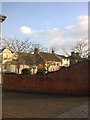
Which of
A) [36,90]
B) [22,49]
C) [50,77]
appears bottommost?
[36,90]

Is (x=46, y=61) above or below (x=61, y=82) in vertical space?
above

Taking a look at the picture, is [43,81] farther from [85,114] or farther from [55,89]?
[85,114]

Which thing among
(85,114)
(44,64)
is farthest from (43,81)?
(44,64)

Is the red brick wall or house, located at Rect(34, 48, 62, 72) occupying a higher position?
house, located at Rect(34, 48, 62, 72)

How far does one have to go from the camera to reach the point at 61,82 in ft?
62.2

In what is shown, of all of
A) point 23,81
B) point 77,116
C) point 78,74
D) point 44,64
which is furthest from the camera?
point 44,64

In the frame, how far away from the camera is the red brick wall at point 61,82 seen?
1828cm

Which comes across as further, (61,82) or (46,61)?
(46,61)

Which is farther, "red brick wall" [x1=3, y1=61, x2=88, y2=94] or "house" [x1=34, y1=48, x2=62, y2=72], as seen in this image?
"house" [x1=34, y1=48, x2=62, y2=72]

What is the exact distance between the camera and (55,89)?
19094 millimetres

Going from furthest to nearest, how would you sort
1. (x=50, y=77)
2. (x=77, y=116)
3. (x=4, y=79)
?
1. (x=4, y=79)
2. (x=50, y=77)
3. (x=77, y=116)

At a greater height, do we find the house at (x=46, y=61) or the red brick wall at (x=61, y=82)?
the house at (x=46, y=61)

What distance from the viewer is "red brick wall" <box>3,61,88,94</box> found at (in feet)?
60.0

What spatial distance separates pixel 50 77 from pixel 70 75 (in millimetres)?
2102
